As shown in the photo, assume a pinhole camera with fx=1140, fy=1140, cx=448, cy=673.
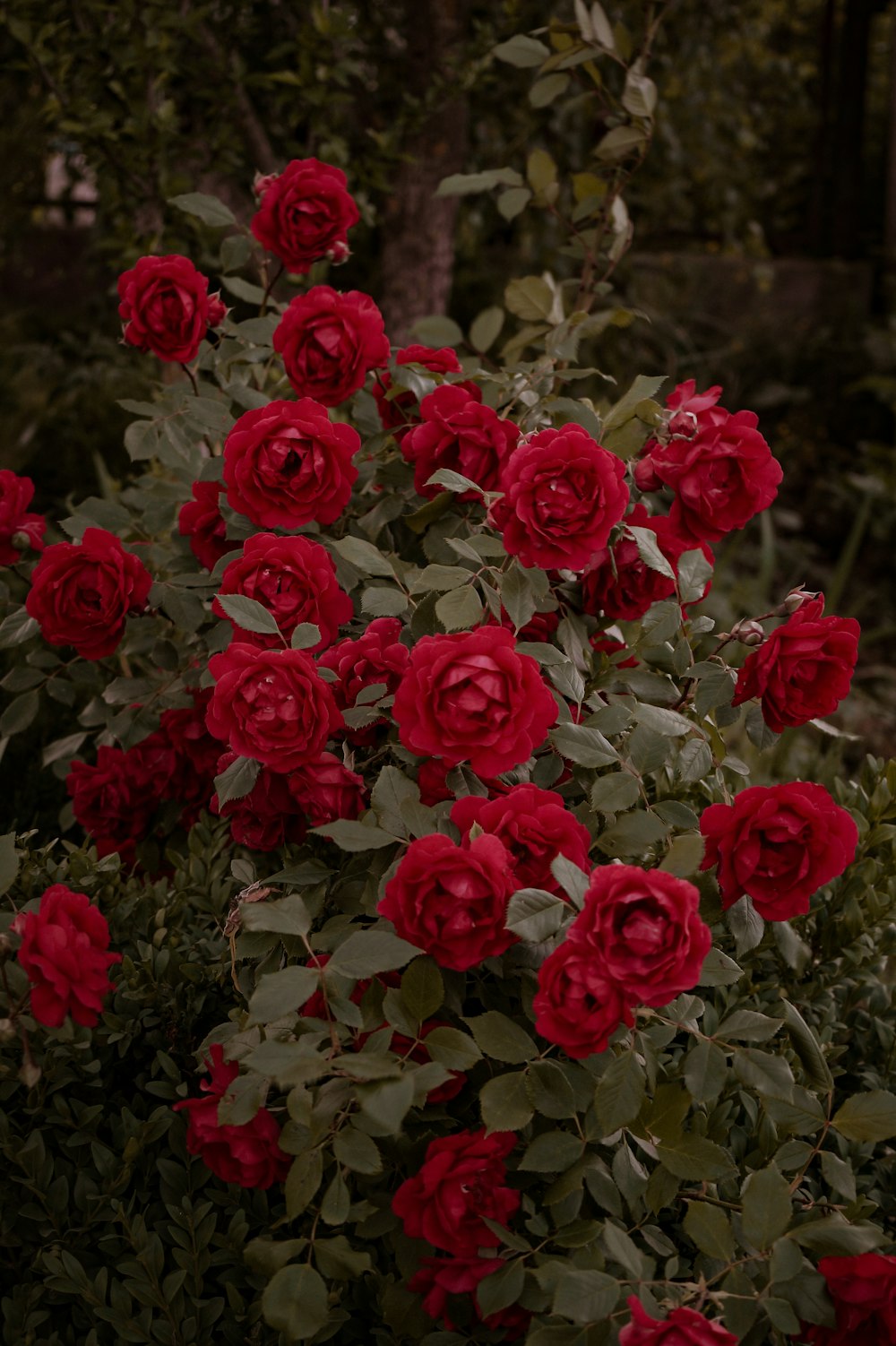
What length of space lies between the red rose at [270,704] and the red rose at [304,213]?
67cm

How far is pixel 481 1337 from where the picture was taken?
103 centimetres

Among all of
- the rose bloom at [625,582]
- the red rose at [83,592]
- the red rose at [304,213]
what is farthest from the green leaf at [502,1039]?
the red rose at [304,213]

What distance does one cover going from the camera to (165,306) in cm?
135

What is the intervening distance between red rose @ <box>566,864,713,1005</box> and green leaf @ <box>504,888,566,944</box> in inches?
1.6

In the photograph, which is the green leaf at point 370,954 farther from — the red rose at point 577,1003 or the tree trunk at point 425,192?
the tree trunk at point 425,192

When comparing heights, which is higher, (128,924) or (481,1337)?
(128,924)

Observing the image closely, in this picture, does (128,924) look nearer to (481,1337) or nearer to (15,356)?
(481,1337)

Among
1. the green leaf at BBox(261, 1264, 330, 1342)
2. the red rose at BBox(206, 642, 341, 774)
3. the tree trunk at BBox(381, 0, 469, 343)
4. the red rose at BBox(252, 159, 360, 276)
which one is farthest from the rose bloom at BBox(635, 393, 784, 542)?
the tree trunk at BBox(381, 0, 469, 343)

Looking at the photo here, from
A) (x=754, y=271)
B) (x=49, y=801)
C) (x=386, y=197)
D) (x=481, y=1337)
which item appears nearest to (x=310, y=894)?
(x=481, y=1337)

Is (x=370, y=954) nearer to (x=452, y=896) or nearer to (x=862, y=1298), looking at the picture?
(x=452, y=896)

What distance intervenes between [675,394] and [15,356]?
2.61m

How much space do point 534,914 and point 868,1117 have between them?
0.36 metres

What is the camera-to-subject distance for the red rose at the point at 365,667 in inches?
43.3

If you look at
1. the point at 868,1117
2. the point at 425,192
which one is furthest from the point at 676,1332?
the point at 425,192
